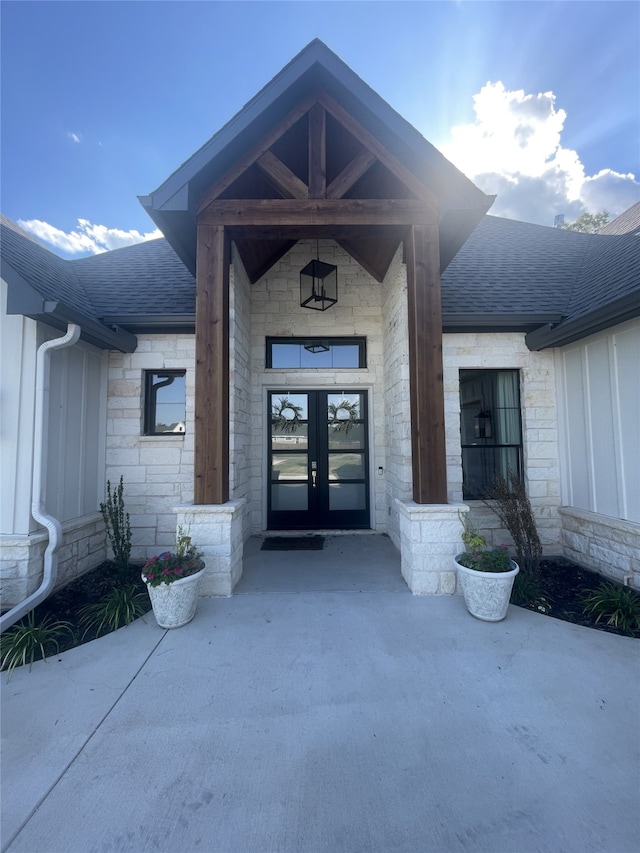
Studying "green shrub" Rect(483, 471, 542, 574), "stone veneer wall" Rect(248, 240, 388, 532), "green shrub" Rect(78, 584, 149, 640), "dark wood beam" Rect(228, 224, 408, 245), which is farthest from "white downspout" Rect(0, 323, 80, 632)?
"green shrub" Rect(483, 471, 542, 574)

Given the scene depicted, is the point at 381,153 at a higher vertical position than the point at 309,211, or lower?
higher

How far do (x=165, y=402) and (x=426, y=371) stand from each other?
360cm

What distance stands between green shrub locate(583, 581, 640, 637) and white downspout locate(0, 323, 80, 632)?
5.21 m

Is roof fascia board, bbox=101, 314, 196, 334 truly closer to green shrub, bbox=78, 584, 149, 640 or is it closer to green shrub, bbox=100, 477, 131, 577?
green shrub, bbox=100, 477, 131, 577

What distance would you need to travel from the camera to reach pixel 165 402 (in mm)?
5086

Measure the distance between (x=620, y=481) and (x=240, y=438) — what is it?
15.3 ft

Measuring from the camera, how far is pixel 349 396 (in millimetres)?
5859

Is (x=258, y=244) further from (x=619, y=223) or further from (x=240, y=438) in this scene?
(x=619, y=223)

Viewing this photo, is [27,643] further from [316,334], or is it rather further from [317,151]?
[317,151]

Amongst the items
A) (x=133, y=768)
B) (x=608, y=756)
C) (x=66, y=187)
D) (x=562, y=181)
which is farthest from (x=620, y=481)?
(x=562, y=181)

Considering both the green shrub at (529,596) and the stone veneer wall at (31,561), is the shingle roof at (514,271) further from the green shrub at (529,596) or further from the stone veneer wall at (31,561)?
the stone veneer wall at (31,561)

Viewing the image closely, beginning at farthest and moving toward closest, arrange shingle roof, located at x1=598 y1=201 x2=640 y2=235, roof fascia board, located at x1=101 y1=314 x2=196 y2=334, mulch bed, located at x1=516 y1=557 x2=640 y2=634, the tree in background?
the tree in background, shingle roof, located at x1=598 y1=201 x2=640 y2=235, roof fascia board, located at x1=101 y1=314 x2=196 y2=334, mulch bed, located at x1=516 y1=557 x2=640 y2=634

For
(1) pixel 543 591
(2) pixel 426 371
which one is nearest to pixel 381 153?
(2) pixel 426 371

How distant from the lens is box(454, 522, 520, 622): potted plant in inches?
121
